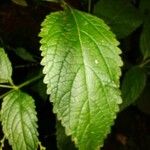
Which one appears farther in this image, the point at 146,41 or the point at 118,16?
the point at 146,41

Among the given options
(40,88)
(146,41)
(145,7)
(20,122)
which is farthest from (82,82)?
(145,7)

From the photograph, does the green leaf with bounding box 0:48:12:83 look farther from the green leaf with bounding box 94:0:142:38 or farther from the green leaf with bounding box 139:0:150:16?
the green leaf with bounding box 139:0:150:16

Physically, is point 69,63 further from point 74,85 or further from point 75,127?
point 75,127

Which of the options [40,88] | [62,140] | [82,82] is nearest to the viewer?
[82,82]

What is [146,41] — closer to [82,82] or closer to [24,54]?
[24,54]

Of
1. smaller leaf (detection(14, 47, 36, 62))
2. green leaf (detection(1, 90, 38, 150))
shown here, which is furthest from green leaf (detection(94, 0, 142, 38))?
green leaf (detection(1, 90, 38, 150))

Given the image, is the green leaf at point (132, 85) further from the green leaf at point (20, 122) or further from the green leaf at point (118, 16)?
the green leaf at point (20, 122)
